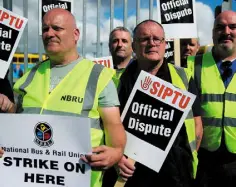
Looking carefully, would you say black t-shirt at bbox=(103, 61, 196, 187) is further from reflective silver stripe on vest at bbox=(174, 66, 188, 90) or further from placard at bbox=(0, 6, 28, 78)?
placard at bbox=(0, 6, 28, 78)

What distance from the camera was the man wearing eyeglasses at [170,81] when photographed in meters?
2.66

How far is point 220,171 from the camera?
9.45 feet

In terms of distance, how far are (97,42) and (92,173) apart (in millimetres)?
3564

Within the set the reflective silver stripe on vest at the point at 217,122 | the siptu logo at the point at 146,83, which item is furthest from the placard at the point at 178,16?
the siptu logo at the point at 146,83

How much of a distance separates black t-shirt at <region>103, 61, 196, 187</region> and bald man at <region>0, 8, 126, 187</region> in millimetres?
404

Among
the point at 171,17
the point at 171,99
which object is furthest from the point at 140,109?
the point at 171,17

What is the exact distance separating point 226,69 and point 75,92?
1.15 meters

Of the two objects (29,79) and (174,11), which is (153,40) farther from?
(174,11)

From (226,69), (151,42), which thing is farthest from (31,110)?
(226,69)

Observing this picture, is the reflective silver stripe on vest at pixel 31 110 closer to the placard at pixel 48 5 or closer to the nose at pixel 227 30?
the nose at pixel 227 30

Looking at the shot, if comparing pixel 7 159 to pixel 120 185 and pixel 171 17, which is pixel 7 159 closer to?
pixel 120 185

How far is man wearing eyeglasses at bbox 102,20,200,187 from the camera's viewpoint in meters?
2.66

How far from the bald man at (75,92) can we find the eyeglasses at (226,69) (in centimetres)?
94

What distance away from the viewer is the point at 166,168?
8.72ft
